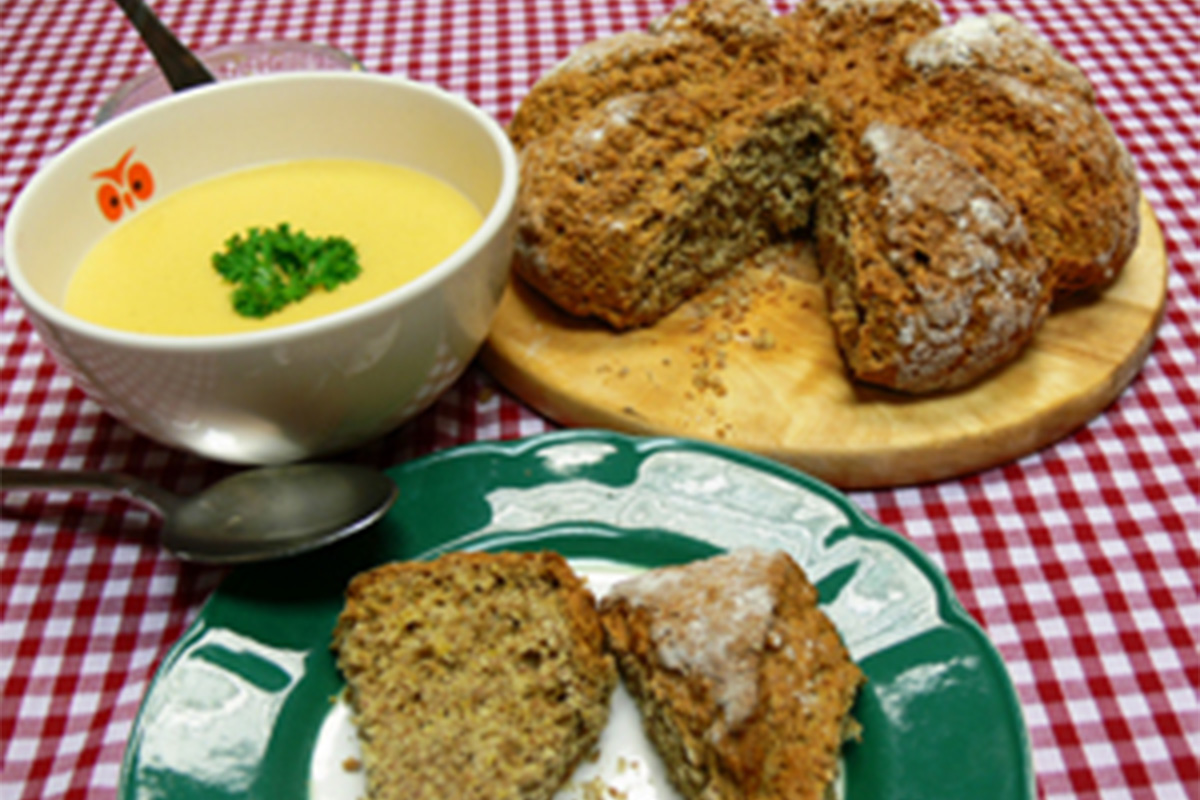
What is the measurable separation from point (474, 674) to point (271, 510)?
45 cm

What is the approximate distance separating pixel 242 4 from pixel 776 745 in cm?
316

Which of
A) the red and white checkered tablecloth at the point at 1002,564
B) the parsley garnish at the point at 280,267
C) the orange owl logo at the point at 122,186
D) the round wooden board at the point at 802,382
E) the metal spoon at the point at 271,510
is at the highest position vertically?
the orange owl logo at the point at 122,186

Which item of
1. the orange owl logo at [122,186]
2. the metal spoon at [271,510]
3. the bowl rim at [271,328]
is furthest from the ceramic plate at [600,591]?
the orange owl logo at [122,186]

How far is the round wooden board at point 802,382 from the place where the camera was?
6.70 ft

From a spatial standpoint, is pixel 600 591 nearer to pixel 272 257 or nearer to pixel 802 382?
pixel 802 382

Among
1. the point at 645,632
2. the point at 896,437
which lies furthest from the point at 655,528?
the point at 896,437

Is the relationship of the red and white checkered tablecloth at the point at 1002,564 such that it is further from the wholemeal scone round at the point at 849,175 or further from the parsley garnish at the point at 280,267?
the parsley garnish at the point at 280,267

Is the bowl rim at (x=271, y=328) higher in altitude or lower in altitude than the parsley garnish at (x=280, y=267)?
higher

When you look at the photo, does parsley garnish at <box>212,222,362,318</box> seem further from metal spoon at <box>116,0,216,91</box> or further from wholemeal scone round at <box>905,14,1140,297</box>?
wholemeal scone round at <box>905,14,1140,297</box>

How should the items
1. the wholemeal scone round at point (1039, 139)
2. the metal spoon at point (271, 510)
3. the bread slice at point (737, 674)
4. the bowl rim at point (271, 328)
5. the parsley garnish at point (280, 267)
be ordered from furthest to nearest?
the wholemeal scone round at point (1039, 139)
the parsley garnish at point (280, 267)
the metal spoon at point (271, 510)
the bowl rim at point (271, 328)
the bread slice at point (737, 674)

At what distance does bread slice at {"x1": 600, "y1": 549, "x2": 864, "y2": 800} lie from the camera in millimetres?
1438

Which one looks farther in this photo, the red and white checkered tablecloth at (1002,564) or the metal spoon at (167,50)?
the metal spoon at (167,50)

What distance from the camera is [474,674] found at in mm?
1628

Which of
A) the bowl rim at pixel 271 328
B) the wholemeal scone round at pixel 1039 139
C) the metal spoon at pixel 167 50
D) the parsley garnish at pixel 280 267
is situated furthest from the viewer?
the metal spoon at pixel 167 50
